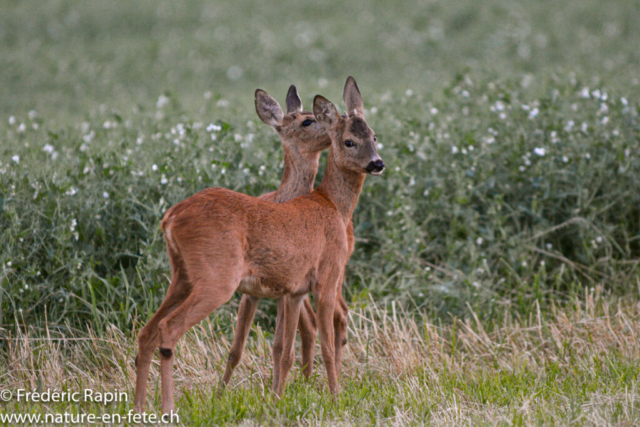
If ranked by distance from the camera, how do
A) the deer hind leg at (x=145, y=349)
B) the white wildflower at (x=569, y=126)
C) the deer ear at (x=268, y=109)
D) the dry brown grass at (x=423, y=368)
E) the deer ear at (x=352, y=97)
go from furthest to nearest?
the white wildflower at (x=569, y=126) → the deer ear at (x=268, y=109) → the deer ear at (x=352, y=97) → the dry brown grass at (x=423, y=368) → the deer hind leg at (x=145, y=349)

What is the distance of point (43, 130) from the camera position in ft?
28.6

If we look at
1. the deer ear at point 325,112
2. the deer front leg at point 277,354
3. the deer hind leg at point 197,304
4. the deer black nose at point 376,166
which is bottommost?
the deer front leg at point 277,354

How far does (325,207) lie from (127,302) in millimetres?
1683

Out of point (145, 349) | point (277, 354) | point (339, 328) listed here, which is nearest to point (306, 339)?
point (277, 354)

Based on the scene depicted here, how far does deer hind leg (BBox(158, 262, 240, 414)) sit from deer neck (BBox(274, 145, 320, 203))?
3.99ft

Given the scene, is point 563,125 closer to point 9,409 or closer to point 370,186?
point 370,186

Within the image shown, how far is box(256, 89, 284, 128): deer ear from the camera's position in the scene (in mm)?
5301

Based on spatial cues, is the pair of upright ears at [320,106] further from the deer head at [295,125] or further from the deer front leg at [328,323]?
the deer front leg at [328,323]

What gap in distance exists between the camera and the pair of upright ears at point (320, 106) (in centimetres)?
475

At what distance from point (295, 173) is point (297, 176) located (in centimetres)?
3

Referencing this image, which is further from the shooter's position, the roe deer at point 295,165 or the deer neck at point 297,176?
the deer neck at point 297,176

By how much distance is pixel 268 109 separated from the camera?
5.31 metres

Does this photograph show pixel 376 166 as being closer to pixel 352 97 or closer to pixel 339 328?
pixel 352 97

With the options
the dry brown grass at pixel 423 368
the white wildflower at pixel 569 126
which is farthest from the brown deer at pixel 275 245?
the white wildflower at pixel 569 126
